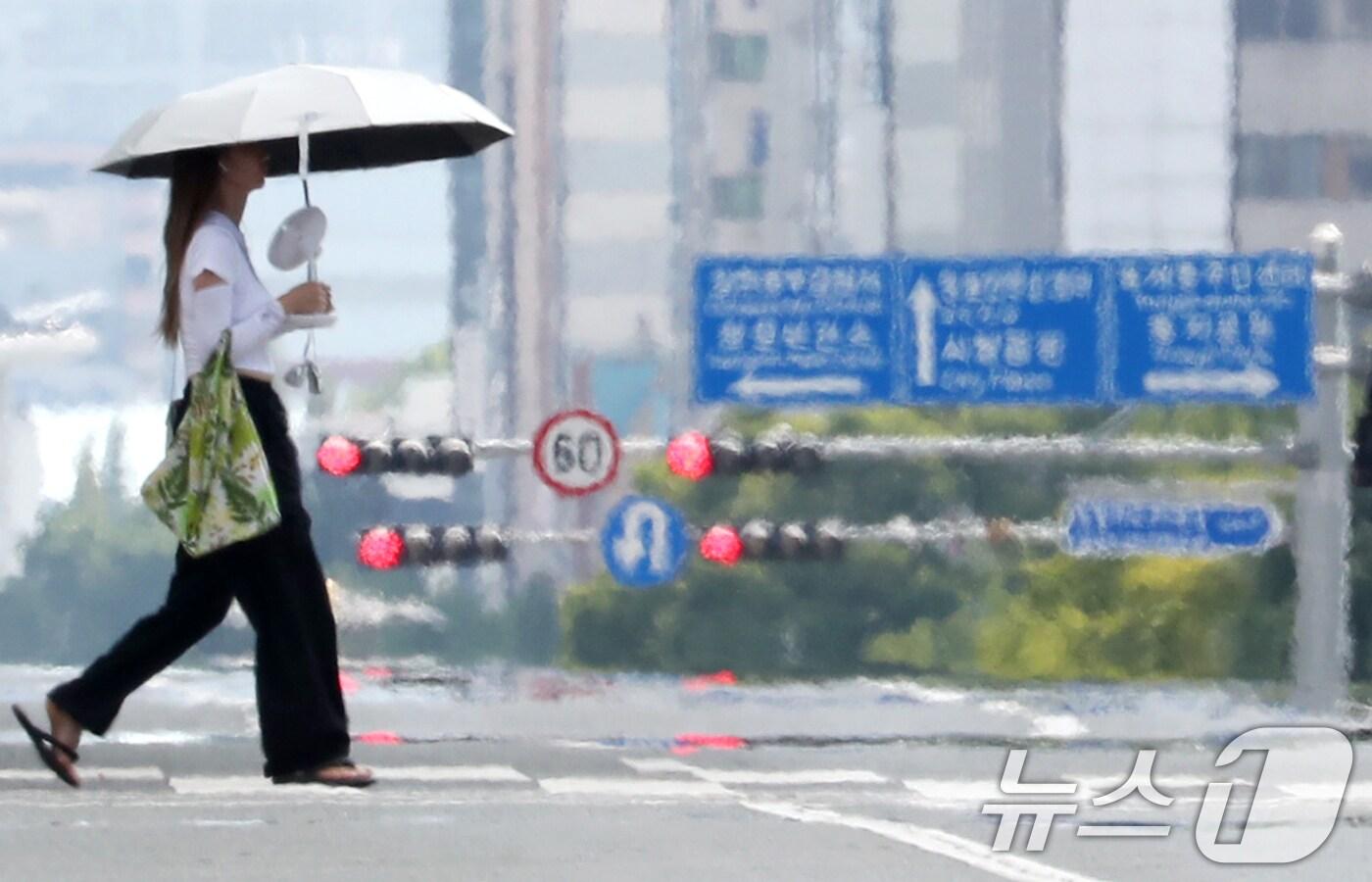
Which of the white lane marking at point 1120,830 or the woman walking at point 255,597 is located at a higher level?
the woman walking at point 255,597

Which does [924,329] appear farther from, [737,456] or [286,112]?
[286,112]

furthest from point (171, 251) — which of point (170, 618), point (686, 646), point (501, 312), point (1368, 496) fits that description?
point (501, 312)

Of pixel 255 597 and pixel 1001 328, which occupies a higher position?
pixel 1001 328

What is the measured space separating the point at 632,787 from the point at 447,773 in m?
0.84

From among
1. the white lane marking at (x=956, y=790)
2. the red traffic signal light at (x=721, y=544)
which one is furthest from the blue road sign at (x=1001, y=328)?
the white lane marking at (x=956, y=790)

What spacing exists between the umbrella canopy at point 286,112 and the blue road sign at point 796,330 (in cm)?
1171

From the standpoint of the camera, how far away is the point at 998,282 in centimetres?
2141

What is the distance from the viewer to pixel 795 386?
21.7 m

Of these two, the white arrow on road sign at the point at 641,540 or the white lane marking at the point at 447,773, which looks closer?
the white lane marking at the point at 447,773

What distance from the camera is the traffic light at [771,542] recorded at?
21312mm

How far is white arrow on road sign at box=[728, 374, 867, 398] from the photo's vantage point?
21641 mm

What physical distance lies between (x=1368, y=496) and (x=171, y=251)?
41851mm

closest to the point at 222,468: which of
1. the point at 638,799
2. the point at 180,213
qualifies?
the point at 180,213

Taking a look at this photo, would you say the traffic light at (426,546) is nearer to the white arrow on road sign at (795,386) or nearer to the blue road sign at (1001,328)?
the blue road sign at (1001,328)
